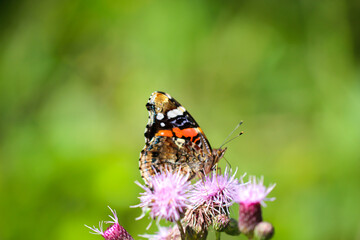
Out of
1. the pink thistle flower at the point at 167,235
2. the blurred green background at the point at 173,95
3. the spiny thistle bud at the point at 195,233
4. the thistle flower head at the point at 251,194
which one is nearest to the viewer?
the spiny thistle bud at the point at 195,233

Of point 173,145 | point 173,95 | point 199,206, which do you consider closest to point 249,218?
point 199,206

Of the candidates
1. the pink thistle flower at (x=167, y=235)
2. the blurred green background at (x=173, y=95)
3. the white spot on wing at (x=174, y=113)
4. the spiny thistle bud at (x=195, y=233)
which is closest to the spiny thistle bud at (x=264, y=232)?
the spiny thistle bud at (x=195, y=233)

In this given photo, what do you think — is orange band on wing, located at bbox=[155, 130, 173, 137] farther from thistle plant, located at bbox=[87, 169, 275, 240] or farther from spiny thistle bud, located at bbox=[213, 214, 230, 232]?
spiny thistle bud, located at bbox=[213, 214, 230, 232]

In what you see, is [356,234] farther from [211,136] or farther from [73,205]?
[73,205]

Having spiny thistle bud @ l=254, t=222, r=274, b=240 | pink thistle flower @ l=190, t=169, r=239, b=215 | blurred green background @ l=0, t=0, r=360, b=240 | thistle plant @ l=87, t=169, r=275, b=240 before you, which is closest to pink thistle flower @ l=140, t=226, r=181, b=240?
thistle plant @ l=87, t=169, r=275, b=240

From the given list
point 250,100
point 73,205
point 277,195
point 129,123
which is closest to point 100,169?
point 73,205

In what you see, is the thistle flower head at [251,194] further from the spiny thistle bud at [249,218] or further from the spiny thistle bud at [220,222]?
the spiny thistle bud at [220,222]
